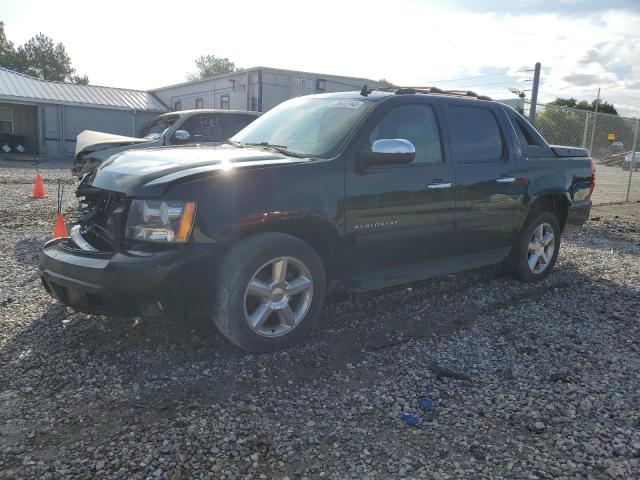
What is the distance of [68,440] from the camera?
2.64 metres

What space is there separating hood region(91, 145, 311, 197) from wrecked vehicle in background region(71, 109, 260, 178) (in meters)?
4.68

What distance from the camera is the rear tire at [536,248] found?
569cm

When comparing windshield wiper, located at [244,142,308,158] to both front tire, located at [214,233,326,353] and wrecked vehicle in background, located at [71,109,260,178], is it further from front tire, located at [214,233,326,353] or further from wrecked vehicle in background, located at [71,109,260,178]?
wrecked vehicle in background, located at [71,109,260,178]

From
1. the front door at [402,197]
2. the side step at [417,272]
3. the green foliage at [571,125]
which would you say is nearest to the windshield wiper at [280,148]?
the front door at [402,197]

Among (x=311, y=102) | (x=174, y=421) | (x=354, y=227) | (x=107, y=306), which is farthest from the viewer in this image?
(x=311, y=102)

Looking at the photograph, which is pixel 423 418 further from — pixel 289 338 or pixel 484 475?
pixel 289 338

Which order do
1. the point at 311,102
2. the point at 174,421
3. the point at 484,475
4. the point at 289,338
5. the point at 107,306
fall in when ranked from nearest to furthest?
1. the point at 484,475
2. the point at 174,421
3. the point at 107,306
4. the point at 289,338
5. the point at 311,102

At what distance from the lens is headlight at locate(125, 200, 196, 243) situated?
329cm

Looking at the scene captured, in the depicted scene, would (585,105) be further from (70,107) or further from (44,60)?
(44,60)

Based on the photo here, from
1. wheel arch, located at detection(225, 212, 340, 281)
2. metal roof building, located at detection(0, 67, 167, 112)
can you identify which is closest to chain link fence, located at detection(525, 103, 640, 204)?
wheel arch, located at detection(225, 212, 340, 281)

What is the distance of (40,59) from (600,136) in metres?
70.5

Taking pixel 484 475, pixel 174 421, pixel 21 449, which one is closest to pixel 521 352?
pixel 484 475

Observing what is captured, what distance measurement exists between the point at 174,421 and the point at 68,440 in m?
0.52

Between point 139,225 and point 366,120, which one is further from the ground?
point 366,120
